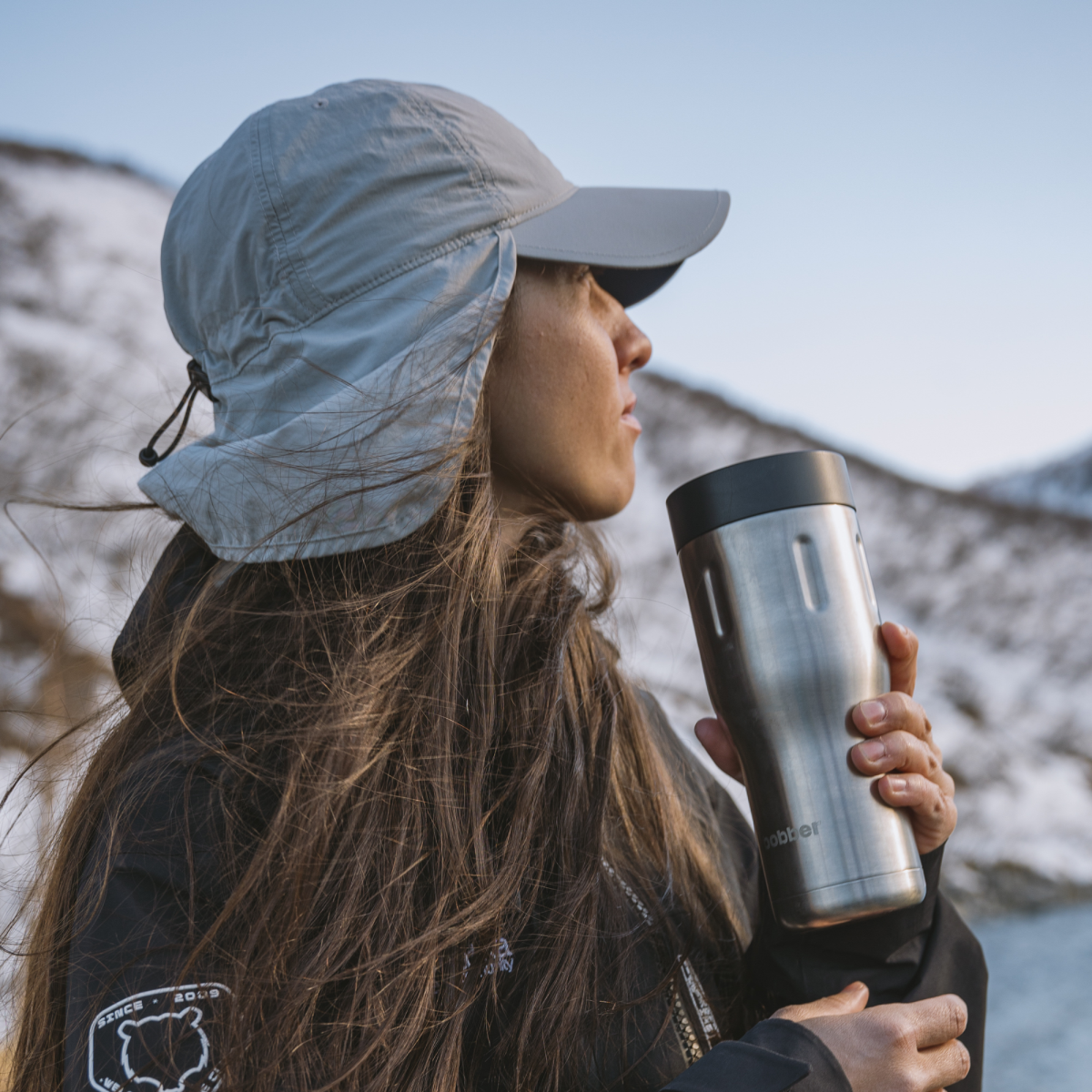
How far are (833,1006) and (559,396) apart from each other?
1.02 m

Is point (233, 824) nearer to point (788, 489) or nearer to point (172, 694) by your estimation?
point (172, 694)

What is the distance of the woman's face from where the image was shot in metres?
1.58

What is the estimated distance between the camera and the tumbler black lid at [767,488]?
1.26 metres

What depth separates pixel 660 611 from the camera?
9828 mm

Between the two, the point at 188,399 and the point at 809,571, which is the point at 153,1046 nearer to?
the point at 809,571

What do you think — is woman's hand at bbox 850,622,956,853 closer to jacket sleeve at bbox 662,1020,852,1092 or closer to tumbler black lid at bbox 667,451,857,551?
tumbler black lid at bbox 667,451,857,551

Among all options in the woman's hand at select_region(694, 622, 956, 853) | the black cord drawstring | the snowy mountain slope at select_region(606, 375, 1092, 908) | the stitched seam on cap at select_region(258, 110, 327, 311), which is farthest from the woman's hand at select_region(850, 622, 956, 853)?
the snowy mountain slope at select_region(606, 375, 1092, 908)

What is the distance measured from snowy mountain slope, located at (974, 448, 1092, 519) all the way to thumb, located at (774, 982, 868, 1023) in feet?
46.5

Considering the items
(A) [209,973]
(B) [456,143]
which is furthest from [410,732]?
(B) [456,143]

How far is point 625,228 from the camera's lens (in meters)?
1.67

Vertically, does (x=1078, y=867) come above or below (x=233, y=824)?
below

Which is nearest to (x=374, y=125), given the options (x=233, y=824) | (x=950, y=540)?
(x=233, y=824)

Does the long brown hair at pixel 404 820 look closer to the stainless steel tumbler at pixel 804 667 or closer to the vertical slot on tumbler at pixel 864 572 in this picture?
the stainless steel tumbler at pixel 804 667

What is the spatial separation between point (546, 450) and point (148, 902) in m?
0.91
